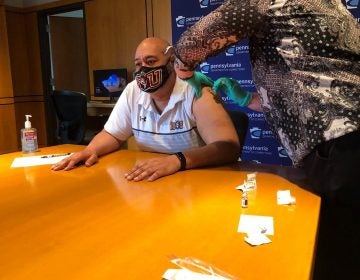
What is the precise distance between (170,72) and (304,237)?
1.09 m

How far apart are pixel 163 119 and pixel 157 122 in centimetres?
Answer: 3

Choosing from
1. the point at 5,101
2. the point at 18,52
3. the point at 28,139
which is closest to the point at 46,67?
the point at 18,52

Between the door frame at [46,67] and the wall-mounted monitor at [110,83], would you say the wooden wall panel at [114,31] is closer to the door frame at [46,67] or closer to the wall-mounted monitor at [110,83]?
the wall-mounted monitor at [110,83]

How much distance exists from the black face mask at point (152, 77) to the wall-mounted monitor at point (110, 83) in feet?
8.87

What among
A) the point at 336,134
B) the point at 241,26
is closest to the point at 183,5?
the point at 241,26

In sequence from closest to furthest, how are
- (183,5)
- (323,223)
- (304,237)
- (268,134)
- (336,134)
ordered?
(304,237) → (336,134) → (323,223) → (268,134) → (183,5)

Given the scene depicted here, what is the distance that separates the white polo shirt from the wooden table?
1.33 feet

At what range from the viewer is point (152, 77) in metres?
1.61

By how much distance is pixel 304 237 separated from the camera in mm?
745

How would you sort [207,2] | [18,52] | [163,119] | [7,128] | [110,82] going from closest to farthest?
1. [163,119]
2. [207,2]
3. [110,82]
4. [7,128]
5. [18,52]

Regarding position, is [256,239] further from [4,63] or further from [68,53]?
[68,53]

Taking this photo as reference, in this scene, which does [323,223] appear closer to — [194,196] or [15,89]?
[194,196]

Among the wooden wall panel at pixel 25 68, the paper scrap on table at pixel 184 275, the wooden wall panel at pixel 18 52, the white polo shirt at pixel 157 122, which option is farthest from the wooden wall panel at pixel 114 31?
the paper scrap on table at pixel 184 275

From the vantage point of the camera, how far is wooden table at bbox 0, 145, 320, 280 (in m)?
0.65
